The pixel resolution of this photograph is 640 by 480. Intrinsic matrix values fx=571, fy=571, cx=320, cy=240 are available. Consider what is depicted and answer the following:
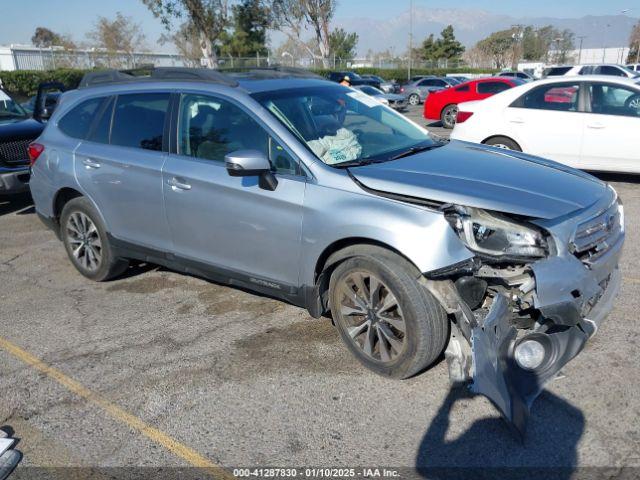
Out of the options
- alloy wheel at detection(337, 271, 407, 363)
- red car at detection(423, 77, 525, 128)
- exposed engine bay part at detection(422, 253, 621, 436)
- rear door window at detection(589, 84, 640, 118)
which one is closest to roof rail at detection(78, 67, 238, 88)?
alloy wheel at detection(337, 271, 407, 363)

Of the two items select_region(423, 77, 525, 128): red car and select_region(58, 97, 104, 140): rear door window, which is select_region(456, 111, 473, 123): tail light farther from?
select_region(423, 77, 525, 128): red car

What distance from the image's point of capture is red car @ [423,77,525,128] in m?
16.9

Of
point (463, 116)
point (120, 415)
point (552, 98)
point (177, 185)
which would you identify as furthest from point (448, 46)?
point (120, 415)

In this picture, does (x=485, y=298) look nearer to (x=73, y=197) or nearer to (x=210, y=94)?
(x=210, y=94)

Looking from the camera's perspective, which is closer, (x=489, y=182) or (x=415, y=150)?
(x=489, y=182)

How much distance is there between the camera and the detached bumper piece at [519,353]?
297 cm

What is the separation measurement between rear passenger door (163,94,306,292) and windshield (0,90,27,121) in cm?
650

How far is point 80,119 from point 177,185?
1.64 m

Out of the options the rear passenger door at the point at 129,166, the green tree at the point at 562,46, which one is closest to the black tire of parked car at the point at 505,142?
the rear passenger door at the point at 129,166

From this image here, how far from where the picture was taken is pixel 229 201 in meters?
4.03

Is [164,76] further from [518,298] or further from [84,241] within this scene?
[518,298]

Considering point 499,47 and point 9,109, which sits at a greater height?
point 499,47

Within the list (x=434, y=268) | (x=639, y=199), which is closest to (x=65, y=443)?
(x=434, y=268)

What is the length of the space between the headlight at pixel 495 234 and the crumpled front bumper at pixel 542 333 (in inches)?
4.8
